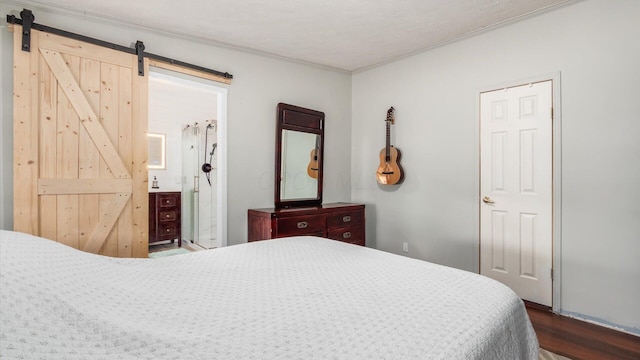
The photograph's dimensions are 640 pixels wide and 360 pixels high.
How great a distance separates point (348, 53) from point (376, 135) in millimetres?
1083

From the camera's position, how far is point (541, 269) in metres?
2.80

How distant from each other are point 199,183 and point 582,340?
4780 mm

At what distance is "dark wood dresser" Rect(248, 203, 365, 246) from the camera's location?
3.23 metres

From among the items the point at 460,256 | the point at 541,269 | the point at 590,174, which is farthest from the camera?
the point at 460,256

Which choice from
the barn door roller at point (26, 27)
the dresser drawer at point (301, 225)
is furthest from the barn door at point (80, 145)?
the dresser drawer at point (301, 225)

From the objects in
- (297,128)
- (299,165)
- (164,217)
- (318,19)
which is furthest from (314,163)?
(164,217)

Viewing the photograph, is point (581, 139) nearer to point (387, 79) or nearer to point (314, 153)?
point (387, 79)

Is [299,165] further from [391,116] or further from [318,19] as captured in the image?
[318,19]

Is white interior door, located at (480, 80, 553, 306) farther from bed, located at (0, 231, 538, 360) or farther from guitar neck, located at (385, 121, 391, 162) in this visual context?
bed, located at (0, 231, 538, 360)

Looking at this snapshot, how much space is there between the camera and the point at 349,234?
3877 mm

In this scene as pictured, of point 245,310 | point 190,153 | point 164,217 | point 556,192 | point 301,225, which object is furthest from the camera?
point 190,153

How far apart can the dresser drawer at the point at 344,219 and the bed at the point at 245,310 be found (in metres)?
2.04

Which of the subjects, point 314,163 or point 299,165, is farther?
point 314,163

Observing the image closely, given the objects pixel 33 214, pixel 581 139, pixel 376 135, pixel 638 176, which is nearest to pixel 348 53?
pixel 376 135
